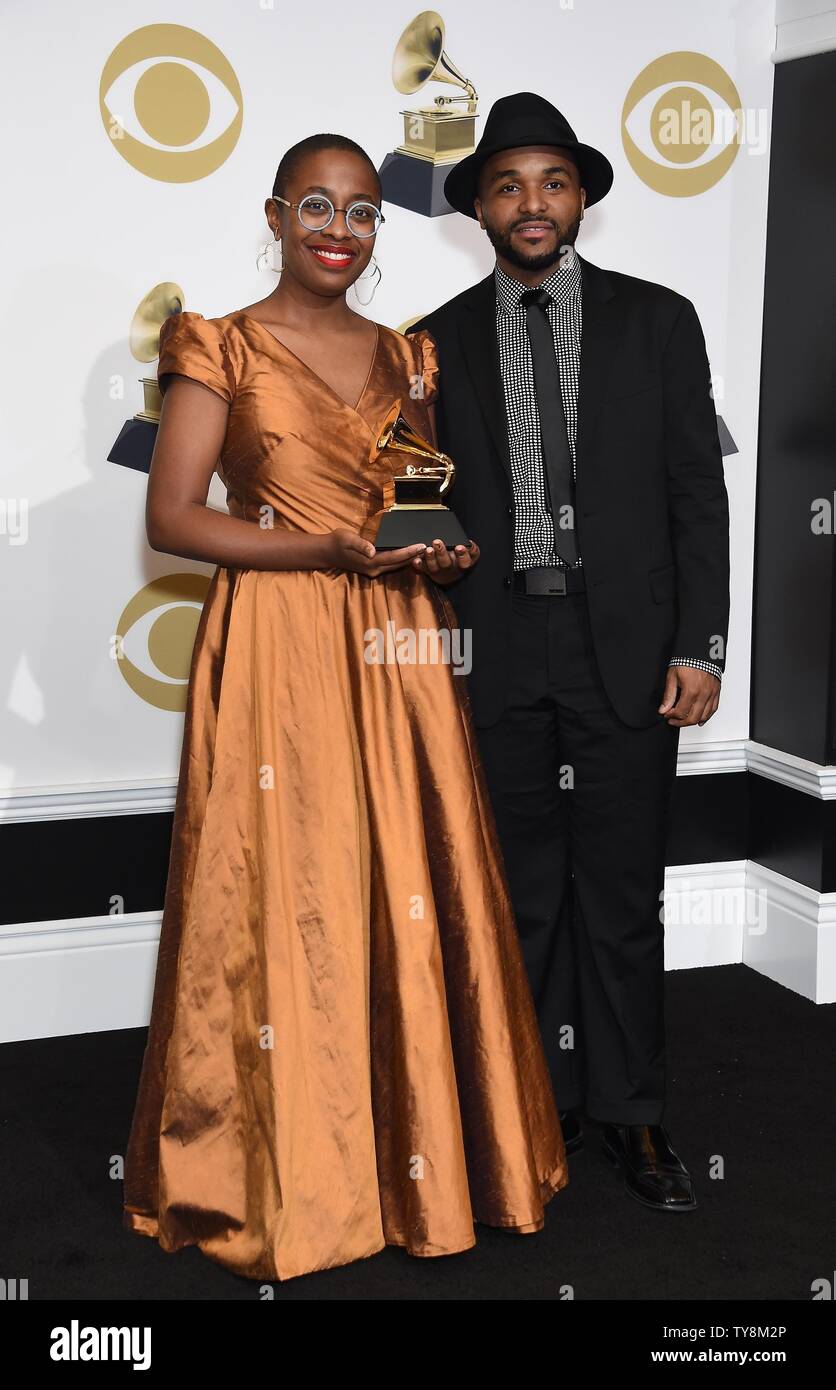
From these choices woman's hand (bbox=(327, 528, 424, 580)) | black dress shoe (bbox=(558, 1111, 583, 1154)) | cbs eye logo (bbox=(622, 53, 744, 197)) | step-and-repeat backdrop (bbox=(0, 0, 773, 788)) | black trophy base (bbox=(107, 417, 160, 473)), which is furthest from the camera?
cbs eye logo (bbox=(622, 53, 744, 197))

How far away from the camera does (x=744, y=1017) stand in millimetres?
3432

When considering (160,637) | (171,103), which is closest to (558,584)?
(160,637)

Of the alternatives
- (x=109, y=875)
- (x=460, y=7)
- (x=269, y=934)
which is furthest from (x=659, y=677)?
(x=460, y=7)

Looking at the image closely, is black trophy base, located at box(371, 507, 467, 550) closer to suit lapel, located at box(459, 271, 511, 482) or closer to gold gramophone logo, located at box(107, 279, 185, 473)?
suit lapel, located at box(459, 271, 511, 482)

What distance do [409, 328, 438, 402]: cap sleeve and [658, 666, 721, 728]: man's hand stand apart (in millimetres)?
661

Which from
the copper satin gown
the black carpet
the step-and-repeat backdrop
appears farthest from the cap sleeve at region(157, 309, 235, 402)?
the black carpet

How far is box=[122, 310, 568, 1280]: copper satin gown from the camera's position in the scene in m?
2.22

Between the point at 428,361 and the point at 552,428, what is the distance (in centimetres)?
25

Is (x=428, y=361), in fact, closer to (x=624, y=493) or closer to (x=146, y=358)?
(x=624, y=493)

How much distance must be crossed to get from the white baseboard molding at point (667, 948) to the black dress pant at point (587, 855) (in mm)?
1080

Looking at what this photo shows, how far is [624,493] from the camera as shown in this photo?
98.0 inches

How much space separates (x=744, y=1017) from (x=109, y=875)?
1.59 m

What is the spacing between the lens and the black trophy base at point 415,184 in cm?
336

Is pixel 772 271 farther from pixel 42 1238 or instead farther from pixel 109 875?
pixel 42 1238
